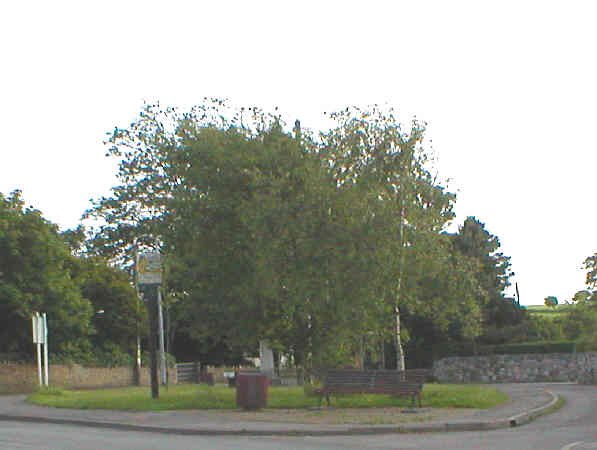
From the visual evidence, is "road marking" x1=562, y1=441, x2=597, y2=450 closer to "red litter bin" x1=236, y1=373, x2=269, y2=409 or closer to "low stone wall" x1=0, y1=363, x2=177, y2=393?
"red litter bin" x1=236, y1=373, x2=269, y2=409

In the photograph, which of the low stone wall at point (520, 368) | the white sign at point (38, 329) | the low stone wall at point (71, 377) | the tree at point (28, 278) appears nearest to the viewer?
the white sign at point (38, 329)

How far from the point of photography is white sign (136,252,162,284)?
26516 millimetres

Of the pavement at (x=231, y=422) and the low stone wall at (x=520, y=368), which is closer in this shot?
the pavement at (x=231, y=422)

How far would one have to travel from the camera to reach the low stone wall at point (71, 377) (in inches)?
1599

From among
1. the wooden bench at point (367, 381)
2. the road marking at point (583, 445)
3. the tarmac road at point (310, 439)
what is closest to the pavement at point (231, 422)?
the tarmac road at point (310, 439)

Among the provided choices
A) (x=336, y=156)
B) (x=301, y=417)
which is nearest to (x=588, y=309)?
(x=336, y=156)

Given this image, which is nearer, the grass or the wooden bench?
the wooden bench

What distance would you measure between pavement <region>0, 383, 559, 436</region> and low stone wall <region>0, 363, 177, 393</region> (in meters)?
15.7

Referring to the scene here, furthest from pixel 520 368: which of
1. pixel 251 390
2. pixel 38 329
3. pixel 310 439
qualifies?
pixel 310 439

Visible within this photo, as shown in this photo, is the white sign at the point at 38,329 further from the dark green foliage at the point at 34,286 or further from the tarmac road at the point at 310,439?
the tarmac road at the point at 310,439

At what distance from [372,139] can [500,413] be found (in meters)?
11.2

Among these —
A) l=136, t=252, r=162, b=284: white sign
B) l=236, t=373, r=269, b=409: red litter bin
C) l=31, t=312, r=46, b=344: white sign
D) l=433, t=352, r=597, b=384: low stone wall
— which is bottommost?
l=433, t=352, r=597, b=384: low stone wall

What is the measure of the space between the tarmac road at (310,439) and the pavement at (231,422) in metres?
0.39

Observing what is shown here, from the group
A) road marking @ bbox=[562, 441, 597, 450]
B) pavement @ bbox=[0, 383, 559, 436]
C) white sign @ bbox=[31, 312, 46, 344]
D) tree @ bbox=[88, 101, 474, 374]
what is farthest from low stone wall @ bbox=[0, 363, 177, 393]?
road marking @ bbox=[562, 441, 597, 450]
